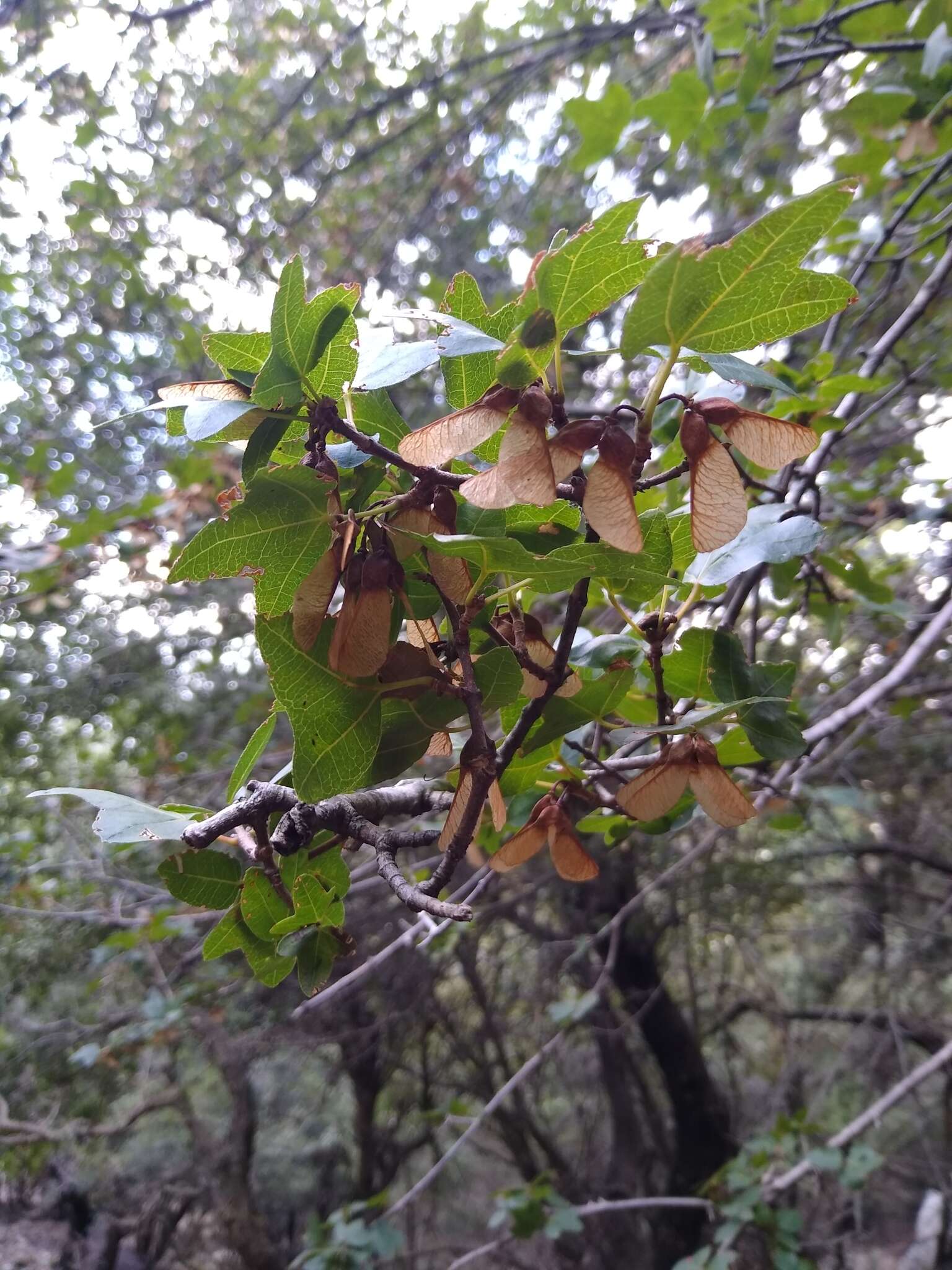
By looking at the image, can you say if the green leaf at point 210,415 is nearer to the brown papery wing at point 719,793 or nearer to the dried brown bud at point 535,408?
the dried brown bud at point 535,408

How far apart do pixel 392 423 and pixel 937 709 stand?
2.44 m

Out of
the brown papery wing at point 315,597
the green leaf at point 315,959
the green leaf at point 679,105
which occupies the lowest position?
the green leaf at point 315,959

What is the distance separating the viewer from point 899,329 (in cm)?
140

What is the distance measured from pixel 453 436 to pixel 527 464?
0.06 m

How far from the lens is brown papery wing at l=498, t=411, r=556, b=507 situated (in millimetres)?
455

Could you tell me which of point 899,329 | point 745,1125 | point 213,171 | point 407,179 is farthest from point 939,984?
point 213,171

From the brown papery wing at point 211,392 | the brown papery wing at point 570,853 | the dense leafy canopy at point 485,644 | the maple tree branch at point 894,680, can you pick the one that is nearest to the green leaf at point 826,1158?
the dense leafy canopy at point 485,644

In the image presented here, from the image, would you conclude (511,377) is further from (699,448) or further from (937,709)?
(937,709)

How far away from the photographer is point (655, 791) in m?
0.62

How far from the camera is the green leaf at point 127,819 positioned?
0.52 m

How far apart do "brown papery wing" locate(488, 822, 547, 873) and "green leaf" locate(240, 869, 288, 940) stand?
0.57 feet

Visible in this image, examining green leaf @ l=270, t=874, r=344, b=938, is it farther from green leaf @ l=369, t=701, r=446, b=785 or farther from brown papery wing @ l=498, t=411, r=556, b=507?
brown papery wing @ l=498, t=411, r=556, b=507

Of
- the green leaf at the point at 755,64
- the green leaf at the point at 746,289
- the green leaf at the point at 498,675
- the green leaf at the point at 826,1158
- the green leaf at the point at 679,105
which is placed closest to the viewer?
the green leaf at the point at 746,289

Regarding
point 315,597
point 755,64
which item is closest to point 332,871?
point 315,597
